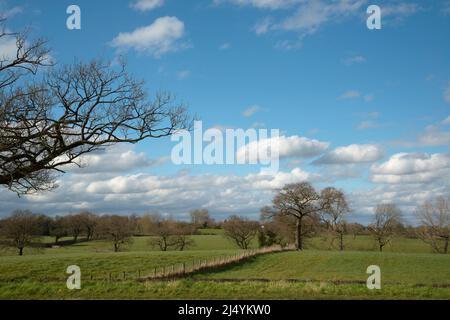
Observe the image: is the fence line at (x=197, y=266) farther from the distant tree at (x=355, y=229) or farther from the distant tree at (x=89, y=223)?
the distant tree at (x=89, y=223)

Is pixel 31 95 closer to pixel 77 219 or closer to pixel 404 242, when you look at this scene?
pixel 77 219

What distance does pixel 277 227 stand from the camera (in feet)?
229

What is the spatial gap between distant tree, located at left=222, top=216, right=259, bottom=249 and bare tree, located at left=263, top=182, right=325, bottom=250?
61.8 ft

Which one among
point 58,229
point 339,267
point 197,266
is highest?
point 58,229

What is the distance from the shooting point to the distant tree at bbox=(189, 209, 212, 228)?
120m

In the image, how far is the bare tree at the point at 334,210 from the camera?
6538cm

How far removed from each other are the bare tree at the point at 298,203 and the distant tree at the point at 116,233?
28.6 m

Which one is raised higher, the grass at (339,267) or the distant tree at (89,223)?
the distant tree at (89,223)

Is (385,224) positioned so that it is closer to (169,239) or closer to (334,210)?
(334,210)

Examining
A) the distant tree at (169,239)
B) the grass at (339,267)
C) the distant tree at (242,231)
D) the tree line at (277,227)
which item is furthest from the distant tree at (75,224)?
the grass at (339,267)

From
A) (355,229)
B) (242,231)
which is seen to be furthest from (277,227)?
(355,229)

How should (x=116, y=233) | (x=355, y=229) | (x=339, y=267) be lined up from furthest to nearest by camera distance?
1. (x=355, y=229)
2. (x=116, y=233)
3. (x=339, y=267)

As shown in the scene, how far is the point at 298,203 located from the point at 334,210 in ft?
25.6
